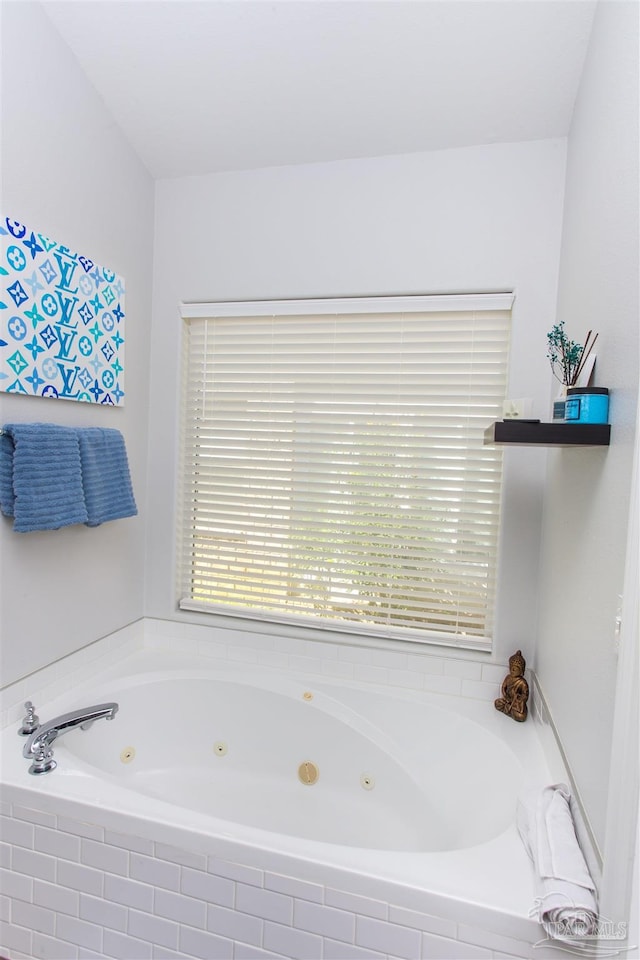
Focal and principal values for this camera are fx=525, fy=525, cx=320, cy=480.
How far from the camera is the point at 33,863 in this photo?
1.52m

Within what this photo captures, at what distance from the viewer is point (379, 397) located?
7.21 feet

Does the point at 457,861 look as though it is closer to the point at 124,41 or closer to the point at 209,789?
the point at 209,789

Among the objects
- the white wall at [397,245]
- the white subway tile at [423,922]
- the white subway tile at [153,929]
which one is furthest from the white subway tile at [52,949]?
the white wall at [397,245]

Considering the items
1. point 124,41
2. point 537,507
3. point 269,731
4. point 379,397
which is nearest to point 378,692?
point 269,731

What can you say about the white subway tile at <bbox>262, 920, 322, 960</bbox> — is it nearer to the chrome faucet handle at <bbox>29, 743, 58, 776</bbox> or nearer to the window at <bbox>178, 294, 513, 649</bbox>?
the chrome faucet handle at <bbox>29, 743, 58, 776</bbox>

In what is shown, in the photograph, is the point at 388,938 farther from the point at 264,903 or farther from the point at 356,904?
the point at 264,903

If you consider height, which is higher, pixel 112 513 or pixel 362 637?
pixel 112 513

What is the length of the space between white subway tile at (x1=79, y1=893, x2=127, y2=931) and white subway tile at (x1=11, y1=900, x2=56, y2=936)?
122mm

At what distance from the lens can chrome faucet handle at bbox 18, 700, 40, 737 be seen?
175 centimetres

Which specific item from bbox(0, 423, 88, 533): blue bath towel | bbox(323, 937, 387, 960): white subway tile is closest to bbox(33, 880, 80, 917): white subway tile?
bbox(323, 937, 387, 960): white subway tile

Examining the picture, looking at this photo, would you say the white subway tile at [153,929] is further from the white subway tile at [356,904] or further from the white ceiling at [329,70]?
the white ceiling at [329,70]

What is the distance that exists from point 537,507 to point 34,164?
7.05 ft

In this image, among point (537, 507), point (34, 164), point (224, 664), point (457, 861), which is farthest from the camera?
point (224, 664)

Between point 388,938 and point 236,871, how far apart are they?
39 cm
